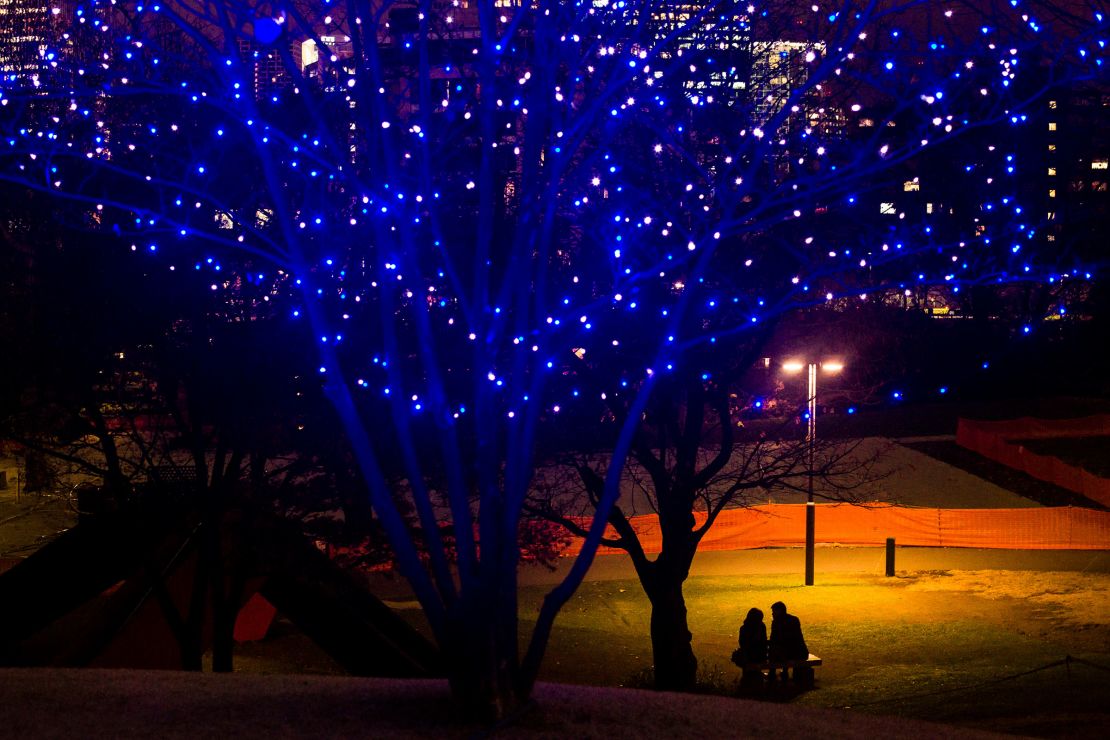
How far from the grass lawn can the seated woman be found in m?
0.61

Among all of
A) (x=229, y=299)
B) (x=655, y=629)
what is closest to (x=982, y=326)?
(x=655, y=629)

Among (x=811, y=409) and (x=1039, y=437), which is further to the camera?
(x=1039, y=437)

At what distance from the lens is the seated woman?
1311 cm

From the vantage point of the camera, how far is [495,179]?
1011 cm

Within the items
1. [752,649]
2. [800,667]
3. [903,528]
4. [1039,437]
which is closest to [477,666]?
[752,649]

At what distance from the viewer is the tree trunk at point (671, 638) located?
13305 mm

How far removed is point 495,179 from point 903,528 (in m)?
16.6

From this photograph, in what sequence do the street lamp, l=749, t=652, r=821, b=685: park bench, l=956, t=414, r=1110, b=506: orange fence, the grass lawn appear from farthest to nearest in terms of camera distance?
l=956, t=414, r=1110, b=506: orange fence < the street lamp < l=749, t=652, r=821, b=685: park bench < the grass lawn

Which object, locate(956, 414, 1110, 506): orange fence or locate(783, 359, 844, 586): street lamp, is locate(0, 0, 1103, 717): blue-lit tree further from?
locate(956, 414, 1110, 506): orange fence

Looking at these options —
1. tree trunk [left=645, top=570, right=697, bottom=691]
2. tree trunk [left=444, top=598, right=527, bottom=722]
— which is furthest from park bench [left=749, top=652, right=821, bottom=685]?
tree trunk [left=444, top=598, right=527, bottom=722]

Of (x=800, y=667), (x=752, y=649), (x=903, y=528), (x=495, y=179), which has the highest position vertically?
(x=495, y=179)

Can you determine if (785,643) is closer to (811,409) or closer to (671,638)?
(671,638)

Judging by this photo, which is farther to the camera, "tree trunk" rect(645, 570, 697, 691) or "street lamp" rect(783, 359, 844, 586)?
"street lamp" rect(783, 359, 844, 586)

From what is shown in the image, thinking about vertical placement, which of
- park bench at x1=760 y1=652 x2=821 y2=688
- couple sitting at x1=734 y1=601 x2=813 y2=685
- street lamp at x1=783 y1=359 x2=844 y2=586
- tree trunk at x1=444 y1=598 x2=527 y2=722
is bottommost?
park bench at x1=760 y1=652 x2=821 y2=688
